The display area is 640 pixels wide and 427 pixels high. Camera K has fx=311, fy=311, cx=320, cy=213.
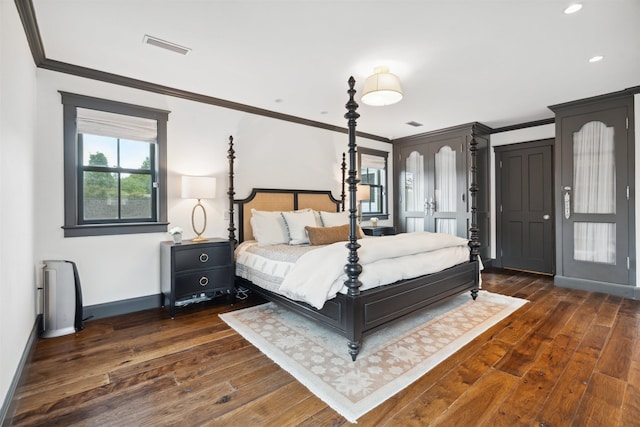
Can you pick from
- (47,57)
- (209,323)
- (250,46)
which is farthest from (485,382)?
(47,57)

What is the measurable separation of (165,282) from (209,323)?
75cm

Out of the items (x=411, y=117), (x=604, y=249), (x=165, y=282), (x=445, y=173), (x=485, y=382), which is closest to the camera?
(x=485, y=382)

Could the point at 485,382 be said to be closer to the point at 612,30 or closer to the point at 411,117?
the point at 612,30

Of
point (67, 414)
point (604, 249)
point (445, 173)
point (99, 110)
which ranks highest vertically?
point (99, 110)

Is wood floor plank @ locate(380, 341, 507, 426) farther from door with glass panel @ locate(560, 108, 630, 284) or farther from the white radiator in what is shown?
the white radiator

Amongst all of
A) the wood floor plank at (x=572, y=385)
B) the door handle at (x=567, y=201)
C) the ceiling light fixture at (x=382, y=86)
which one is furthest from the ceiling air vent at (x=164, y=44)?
the door handle at (x=567, y=201)

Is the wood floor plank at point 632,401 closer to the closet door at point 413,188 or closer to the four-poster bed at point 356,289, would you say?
the four-poster bed at point 356,289

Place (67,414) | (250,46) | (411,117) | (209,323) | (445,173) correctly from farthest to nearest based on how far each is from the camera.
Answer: (445,173)
(411,117)
(209,323)
(250,46)
(67,414)

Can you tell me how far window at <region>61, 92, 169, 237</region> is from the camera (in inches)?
122

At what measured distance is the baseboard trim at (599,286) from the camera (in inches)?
155

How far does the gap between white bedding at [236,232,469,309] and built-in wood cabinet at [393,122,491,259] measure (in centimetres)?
221

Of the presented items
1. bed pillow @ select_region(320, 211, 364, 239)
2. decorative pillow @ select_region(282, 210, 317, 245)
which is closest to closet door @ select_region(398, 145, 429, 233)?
bed pillow @ select_region(320, 211, 364, 239)

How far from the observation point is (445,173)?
5770 mm

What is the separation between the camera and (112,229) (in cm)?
330
